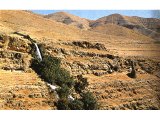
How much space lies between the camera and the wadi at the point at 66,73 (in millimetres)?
17469

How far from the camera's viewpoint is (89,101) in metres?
18.5

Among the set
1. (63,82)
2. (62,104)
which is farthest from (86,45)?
(62,104)

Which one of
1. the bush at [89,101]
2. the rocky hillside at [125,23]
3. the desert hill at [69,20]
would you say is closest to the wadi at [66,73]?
the bush at [89,101]

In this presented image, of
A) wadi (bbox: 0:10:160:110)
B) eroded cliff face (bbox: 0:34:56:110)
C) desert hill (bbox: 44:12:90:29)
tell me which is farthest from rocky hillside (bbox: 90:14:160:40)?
eroded cliff face (bbox: 0:34:56:110)

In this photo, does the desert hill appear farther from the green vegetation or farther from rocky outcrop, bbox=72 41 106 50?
the green vegetation

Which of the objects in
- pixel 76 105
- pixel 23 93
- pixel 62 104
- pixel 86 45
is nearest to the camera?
pixel 23 93

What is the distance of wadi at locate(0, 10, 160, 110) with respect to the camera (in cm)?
1747

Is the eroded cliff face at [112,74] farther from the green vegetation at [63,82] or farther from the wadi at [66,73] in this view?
the green vegetation at [63,82]

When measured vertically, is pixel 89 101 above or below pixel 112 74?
below

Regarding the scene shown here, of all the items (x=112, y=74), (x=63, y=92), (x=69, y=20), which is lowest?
(x=69, y=20)

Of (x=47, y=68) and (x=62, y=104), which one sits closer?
(x=62, y=104)

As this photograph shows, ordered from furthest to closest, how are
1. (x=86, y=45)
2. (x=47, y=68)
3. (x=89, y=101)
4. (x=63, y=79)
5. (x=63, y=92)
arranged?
(x=86, y=45) → (x=47, y=68) → (x=63, y=79) → (x=89, y=101) → (x=63, y=92)

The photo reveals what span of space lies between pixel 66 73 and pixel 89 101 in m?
1.93

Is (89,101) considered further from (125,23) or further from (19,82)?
(125,23)
